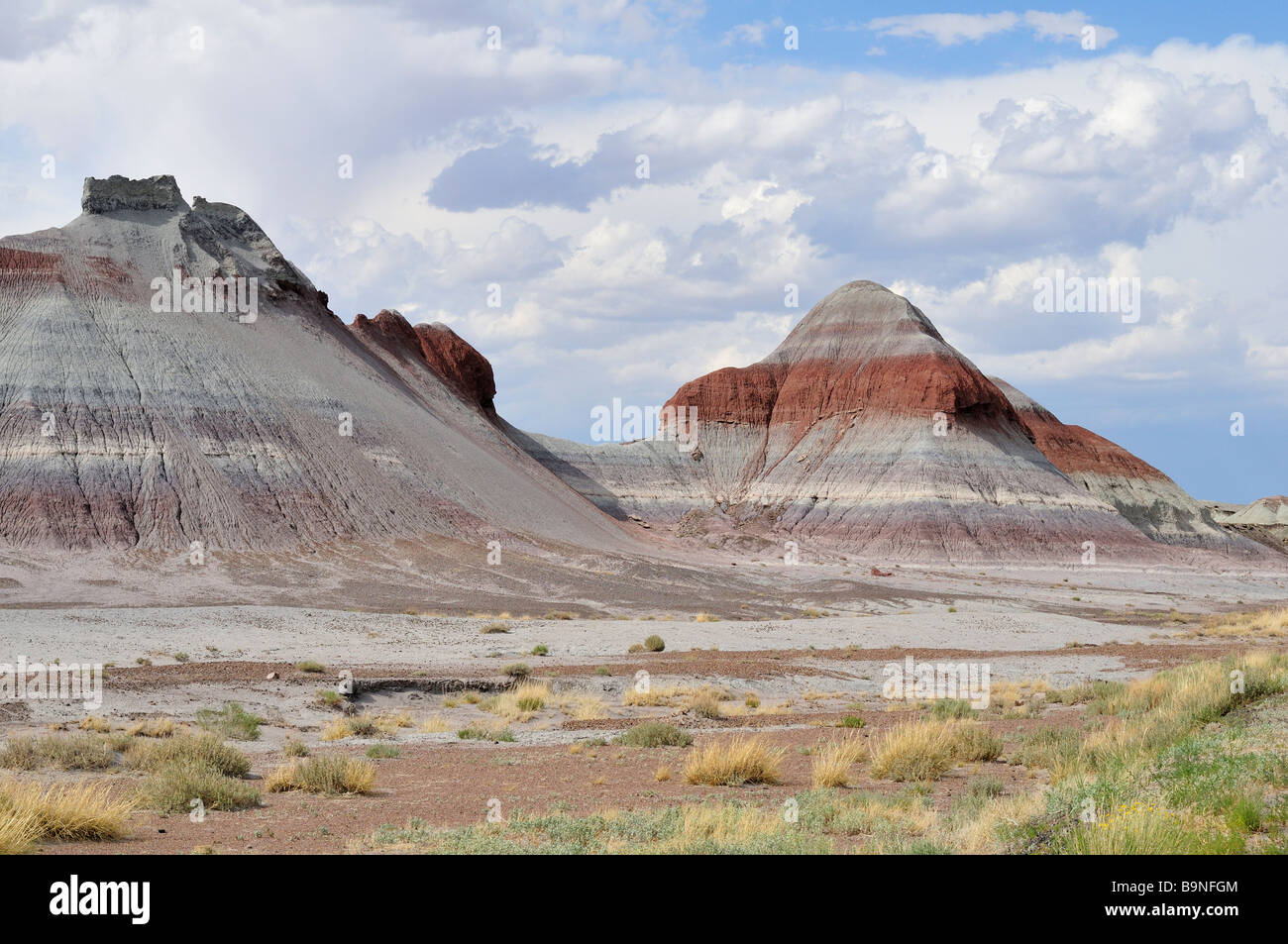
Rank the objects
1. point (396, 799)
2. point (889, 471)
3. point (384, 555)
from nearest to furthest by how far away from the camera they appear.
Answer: point (396, 799), point (384, 555), point (889, 471)

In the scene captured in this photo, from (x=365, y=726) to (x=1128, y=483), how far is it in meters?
115

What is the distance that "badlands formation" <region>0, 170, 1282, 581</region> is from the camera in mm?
58844

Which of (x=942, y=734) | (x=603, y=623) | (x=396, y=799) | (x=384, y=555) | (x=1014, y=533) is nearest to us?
(x=396, y=799)

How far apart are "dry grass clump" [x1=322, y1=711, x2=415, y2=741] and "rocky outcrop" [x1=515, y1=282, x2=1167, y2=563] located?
2619 inches

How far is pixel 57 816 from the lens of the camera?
1002 centimetres

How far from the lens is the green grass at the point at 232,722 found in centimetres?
1903

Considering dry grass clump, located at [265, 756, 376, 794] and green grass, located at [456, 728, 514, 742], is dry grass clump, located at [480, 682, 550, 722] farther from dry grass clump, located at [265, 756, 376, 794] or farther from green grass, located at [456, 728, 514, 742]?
dry grass clump, located at [265, 756, 376, 794]
